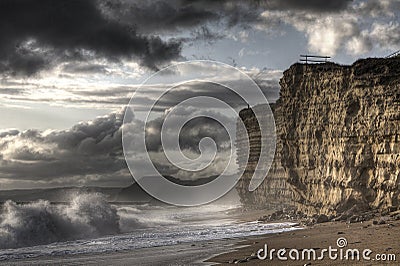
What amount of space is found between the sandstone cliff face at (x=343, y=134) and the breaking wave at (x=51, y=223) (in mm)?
13605

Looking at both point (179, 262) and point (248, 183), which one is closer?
point (179, 262)

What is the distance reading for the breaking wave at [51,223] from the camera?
26656 millimetres

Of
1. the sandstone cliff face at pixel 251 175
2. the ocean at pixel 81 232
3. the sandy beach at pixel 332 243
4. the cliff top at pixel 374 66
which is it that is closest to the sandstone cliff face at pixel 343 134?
the cliff top at pixel 374 66

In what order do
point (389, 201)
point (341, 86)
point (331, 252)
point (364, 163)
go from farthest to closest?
point (341, 86), point (364, 163), point (389, 201), point (331, 252)

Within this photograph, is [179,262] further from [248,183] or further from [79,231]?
[248,183]

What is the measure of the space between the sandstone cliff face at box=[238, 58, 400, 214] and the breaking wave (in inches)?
536

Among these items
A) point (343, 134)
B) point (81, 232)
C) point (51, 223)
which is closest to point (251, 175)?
point (343, 134)

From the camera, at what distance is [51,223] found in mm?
29312

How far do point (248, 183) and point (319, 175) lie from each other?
29458 millimetres

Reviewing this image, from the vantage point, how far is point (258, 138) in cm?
5869

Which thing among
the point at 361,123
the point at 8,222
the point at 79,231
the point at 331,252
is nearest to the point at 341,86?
the point at 361,123

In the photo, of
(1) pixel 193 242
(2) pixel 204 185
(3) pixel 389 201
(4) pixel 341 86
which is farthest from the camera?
(2) pixel 204 185

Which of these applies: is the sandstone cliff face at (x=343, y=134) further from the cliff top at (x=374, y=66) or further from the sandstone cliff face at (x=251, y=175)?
the sandstone cliff face at (x=251, y=175)

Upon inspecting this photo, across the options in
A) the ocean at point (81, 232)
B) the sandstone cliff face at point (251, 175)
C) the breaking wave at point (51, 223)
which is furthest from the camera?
the sandstone cliff face at point (251, 175)
